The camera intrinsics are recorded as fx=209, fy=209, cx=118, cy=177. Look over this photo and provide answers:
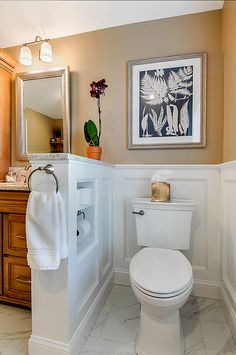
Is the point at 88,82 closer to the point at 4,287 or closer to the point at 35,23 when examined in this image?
the point at 35,23

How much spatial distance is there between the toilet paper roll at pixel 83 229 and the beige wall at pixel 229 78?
1.02 metres

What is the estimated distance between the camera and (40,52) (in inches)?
70.8

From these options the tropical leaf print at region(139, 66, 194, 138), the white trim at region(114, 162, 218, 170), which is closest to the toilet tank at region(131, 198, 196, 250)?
the white trim at region(114, 162, 218, 170)

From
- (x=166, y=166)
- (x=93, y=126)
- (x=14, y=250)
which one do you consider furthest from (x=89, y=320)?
(x=93, y=126)

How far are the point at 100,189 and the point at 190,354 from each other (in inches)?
41.2

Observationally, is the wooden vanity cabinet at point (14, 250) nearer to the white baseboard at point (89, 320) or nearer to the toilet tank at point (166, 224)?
the white baseboard at point (89, 320)

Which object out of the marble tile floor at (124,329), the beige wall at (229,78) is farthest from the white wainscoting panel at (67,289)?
the beige wall at (229,78)

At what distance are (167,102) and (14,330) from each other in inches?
73.7

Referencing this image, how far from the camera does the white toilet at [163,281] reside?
96cm

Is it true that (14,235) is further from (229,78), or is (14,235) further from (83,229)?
(229,78)

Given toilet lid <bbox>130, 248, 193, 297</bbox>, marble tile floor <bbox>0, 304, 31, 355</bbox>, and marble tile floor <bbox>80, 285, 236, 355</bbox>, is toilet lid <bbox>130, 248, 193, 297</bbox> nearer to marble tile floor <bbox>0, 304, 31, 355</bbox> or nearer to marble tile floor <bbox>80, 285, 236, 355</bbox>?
marble tile floor <bbox>80, 285, 236, 355</bbox>

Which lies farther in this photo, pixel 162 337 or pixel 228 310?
pixel 228 310

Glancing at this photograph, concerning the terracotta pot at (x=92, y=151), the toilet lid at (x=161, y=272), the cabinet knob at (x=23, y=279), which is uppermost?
the terracotta pot at (x=92, y=151)

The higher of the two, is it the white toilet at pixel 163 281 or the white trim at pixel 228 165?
the white trim at pixel 228 165
